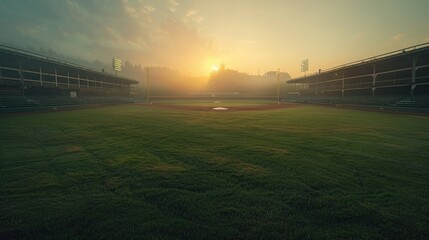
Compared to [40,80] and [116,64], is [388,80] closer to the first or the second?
[40,80]

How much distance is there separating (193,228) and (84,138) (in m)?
7.51

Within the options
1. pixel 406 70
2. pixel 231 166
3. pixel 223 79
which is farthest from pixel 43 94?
pixel 223 79

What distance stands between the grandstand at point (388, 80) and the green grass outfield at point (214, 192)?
2565 centimetres

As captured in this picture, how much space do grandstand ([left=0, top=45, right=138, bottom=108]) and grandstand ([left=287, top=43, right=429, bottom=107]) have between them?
45.6 metres

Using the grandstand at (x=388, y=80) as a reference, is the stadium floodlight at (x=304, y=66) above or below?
above

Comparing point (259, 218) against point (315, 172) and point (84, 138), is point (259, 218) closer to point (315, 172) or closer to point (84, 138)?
point (315, 172)

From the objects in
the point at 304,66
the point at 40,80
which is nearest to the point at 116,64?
the point at 40,80

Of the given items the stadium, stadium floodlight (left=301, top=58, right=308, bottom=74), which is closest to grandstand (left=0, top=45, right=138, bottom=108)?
the stadium

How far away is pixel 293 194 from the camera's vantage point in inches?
141

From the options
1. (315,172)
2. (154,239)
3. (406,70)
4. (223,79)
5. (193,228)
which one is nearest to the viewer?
(154,239)

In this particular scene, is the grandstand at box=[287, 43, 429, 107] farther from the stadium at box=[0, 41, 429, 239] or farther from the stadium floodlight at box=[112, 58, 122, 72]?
the stadium floodlight at box=[112, 58, 122, 72]

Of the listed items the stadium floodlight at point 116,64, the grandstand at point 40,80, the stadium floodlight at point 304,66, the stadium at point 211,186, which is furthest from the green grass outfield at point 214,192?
the stadium floodlight at point 304,66

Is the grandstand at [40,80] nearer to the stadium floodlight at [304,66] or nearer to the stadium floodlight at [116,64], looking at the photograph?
the stadium floodlight at [116,64]

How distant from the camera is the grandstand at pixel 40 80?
958 inches
